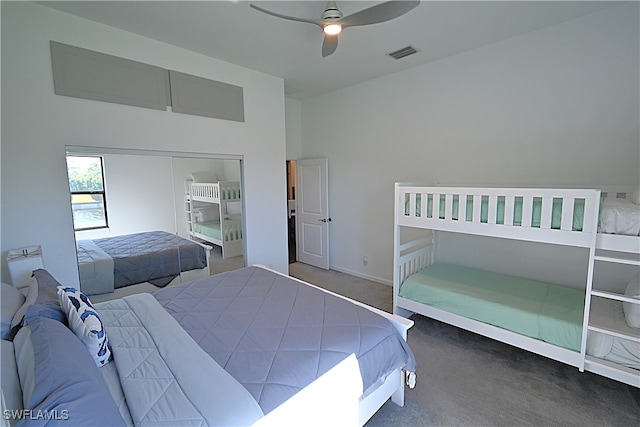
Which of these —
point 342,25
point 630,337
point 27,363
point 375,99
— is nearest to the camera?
point 27,363

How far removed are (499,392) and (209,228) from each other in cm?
328

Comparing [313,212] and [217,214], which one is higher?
[217,214]

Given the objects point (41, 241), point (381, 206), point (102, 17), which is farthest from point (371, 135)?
point (41, 241)

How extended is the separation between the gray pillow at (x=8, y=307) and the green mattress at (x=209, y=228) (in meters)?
1.81

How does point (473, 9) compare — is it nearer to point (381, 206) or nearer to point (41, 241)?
point (381, 206)

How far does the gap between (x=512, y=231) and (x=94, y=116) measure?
Result: 378cm

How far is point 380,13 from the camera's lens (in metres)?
1.94

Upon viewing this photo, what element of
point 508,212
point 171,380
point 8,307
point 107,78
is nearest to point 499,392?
point 508,212

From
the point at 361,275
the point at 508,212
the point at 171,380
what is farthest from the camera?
the point at 361,275

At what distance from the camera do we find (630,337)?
180 centimetres

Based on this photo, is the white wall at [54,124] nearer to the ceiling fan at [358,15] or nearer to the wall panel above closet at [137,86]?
the wall panel above closet at [137,86]

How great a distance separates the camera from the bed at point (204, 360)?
0.99m

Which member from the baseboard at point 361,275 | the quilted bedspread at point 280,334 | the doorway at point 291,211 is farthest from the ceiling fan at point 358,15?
the doorway at point 291,211

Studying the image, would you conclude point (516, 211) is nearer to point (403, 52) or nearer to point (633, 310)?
point (633, 310)
